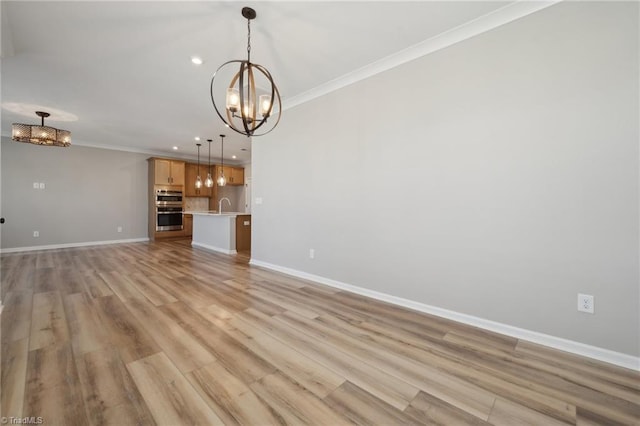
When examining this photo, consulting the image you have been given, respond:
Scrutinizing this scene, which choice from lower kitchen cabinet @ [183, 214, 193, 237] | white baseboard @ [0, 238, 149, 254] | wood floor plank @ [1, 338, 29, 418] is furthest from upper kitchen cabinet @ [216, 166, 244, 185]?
wood floor plank @ [1, 338, 29, 418]

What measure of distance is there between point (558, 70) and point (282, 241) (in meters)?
3.52

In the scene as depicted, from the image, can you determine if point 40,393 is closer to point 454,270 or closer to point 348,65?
point 454,270

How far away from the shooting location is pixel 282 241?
4.07 metres

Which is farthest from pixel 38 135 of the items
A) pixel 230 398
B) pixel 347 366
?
pixel 347 366

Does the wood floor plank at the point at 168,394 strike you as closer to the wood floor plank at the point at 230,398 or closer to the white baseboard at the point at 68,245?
the wood floor plank at the point at 230,398

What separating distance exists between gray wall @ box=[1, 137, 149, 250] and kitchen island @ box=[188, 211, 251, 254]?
2096 mm

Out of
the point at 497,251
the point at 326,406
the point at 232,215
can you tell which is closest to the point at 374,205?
the point at 497,251

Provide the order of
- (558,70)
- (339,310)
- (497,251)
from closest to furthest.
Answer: (558,70) < (497,251) < (339,310)

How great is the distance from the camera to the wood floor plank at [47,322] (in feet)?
6.64

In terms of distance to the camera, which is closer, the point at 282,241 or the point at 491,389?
the point at 491,389

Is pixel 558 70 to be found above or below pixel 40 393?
above

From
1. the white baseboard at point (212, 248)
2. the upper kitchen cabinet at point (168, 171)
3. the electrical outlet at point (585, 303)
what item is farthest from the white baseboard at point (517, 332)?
the upper kitchen cabinet at point (168, 171)

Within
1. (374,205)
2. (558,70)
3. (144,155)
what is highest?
(144,155)

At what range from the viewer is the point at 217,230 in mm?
5980
